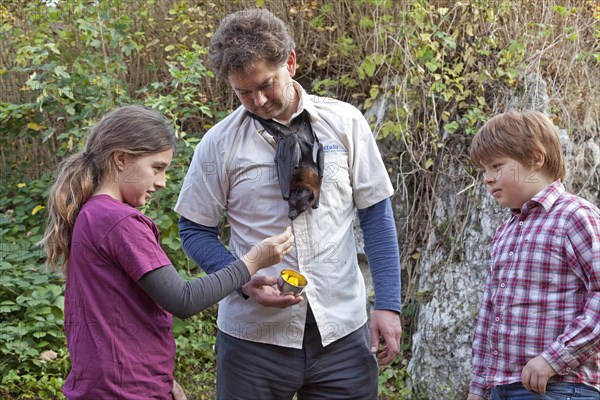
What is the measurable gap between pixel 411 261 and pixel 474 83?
1.25 meters

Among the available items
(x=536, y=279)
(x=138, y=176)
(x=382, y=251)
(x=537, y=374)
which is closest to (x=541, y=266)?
(x=536, y=279)

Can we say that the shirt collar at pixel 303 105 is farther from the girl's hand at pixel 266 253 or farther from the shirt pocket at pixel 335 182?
the girl's hand at pixel 266 253

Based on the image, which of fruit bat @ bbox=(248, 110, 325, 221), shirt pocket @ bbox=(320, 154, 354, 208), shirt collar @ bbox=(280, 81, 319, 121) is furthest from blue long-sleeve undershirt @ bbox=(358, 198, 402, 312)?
shirt collar @ bbox=(280, 81, 319, 121)

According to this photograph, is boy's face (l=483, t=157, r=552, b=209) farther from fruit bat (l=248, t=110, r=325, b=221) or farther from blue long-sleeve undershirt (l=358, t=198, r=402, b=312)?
fruit bat (l=248, t=110, r=325, b=221)

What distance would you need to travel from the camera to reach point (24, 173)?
6301 mm

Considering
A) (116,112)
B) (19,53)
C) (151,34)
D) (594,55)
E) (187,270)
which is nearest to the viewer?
(116,112)

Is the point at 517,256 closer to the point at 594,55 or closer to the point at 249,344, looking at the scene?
the point at 249,344

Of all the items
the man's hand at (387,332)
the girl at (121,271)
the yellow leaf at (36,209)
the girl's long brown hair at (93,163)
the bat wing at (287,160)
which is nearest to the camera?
the girl at (121,271)

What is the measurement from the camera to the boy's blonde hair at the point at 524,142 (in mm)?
2453

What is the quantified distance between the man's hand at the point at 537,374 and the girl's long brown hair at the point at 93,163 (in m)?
1.33

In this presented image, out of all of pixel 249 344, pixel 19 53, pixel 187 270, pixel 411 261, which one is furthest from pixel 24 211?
pixel 249 344

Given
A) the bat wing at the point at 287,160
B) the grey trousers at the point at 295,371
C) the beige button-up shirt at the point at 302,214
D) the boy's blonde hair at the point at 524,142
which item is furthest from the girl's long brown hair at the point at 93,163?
the boy's blonde hair at the point at 524,142

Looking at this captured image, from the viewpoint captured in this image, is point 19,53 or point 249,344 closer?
point 249,344

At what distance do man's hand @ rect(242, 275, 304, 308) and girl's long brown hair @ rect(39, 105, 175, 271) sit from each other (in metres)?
0.52
